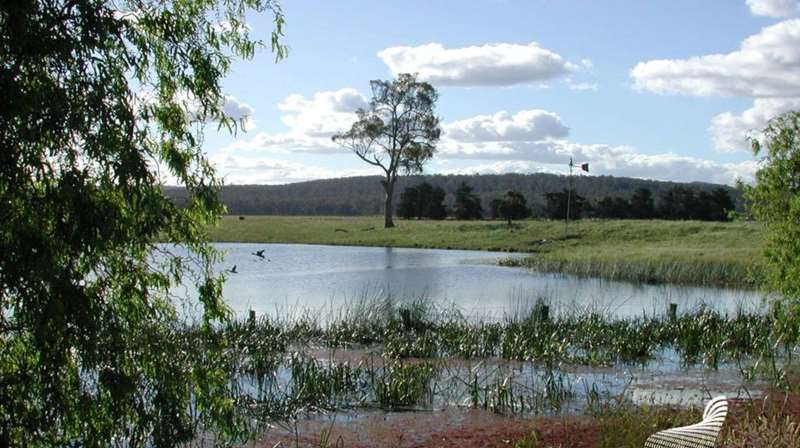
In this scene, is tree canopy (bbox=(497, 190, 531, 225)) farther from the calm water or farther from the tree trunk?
the calm water

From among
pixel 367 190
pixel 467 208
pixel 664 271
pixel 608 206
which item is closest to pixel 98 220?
pixel 664 271

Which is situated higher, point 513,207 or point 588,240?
point 513,207

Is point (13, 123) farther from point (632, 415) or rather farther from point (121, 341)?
point (632, 415)

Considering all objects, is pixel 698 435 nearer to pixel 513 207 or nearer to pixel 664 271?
pixel 664 271

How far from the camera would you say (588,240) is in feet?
178


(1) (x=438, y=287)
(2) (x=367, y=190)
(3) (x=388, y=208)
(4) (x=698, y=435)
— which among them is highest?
(2) (x=367, y=190)

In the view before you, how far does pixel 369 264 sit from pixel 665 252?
13244 millimetres

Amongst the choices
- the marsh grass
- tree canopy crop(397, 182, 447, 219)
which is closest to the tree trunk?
tree canopy crop(397, 182, 447, 219)

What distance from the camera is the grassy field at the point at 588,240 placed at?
1374 inches

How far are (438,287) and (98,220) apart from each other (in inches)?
954

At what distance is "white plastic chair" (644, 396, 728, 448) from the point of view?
6.02 metres

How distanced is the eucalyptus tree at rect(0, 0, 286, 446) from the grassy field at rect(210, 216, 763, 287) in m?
25.2

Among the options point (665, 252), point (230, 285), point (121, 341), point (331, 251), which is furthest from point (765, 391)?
point (331, 251)

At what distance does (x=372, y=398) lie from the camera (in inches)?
440
